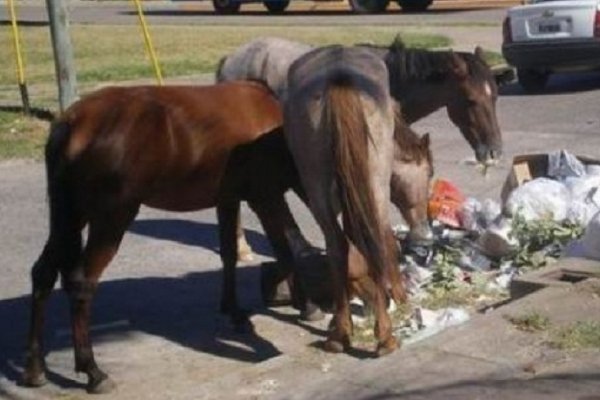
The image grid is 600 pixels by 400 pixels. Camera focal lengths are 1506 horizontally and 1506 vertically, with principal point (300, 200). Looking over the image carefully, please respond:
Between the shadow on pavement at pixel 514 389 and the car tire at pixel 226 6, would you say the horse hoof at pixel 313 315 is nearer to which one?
the shadow on pavement at pixel 514 389

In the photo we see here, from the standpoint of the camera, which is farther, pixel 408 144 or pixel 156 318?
pixel 156 318

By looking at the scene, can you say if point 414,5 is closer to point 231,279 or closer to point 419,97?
point 419,97

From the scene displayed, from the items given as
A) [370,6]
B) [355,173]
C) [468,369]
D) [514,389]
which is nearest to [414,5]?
[370,6]

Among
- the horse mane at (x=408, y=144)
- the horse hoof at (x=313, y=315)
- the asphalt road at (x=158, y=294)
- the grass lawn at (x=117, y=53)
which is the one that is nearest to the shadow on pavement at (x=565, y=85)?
the grass lawn at (x=117, y=53)

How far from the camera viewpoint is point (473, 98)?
32.4 feet

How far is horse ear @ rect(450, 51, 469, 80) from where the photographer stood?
9727 millimetres

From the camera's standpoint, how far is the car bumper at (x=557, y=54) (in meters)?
20.2

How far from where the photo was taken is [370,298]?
810 cm

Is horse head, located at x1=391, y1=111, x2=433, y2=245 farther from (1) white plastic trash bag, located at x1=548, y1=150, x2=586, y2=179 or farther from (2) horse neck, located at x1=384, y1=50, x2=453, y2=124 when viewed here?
(1) white plastic trash bag, located at x1=548, y1=150, x2=586, y2=179

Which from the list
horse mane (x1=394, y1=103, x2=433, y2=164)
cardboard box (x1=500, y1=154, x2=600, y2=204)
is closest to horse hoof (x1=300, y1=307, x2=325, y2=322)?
horse mane (x1=394, y1=103, x2=433, y2=164)

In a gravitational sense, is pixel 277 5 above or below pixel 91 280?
below

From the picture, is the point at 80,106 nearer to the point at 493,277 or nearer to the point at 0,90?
the point at 493,277

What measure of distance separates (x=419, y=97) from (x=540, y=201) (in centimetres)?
130

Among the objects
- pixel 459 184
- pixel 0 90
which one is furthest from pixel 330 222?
pixel 0 90
